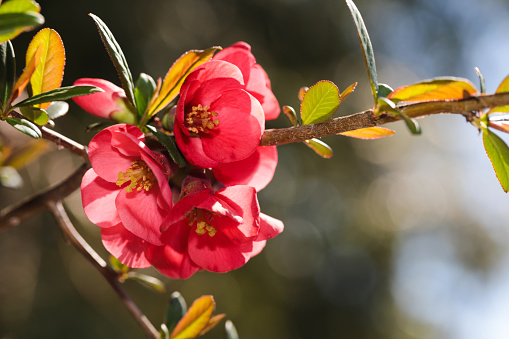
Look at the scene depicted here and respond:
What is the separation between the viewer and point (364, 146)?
2984 millimetres

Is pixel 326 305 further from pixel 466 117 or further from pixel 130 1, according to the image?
pixel 466 117

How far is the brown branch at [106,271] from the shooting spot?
0.53m

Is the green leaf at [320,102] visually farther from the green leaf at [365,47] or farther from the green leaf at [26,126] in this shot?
the green leaf at [26,126]

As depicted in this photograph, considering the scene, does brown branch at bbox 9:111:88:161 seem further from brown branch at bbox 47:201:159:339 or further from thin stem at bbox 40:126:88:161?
brown branch at bbox 47:201:159:339

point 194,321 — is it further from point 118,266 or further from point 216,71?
point 216,71

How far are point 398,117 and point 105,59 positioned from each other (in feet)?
7.95

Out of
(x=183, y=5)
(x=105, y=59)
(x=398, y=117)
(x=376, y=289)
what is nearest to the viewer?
(x=398, y=117)

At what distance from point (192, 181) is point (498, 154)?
265 mm

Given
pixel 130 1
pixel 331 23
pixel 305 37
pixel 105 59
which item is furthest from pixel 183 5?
pixel 331 23

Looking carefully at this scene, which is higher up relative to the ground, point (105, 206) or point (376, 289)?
point (105, 206)

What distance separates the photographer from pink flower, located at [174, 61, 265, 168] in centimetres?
37

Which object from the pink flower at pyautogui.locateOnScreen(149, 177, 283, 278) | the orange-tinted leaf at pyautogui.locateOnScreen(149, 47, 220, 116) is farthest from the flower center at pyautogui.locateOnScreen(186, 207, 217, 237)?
the orange-tinted leaf at pyautogui.locateOnScreen(149, 47, 220, 116)

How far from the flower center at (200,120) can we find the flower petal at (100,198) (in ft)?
0.31

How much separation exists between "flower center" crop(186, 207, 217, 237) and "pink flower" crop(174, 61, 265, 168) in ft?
0.20
